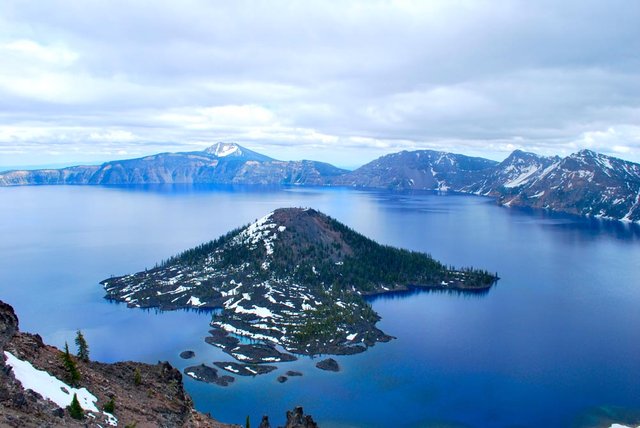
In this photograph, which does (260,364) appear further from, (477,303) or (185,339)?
(477,303)

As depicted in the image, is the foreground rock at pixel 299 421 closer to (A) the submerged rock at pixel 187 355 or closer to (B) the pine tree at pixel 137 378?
(B) the pine tree at pixel 137 378

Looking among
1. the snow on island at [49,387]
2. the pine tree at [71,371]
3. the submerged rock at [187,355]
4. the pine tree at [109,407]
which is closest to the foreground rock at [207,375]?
the submerged rock at [187,355]

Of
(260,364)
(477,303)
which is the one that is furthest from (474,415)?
(477,303)

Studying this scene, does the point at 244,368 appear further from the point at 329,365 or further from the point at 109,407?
the point at 109,407

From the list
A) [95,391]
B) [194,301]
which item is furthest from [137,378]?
[194,301]

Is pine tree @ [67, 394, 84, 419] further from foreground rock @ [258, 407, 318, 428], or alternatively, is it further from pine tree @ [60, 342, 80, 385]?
foreground rock @ [258, 407, 318, 428]

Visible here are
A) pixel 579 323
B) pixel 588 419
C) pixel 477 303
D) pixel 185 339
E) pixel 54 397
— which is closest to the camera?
pixel 54 397

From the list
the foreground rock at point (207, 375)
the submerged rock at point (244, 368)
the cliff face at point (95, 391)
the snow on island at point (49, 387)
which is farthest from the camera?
the submerged rock at point (244, 368)
